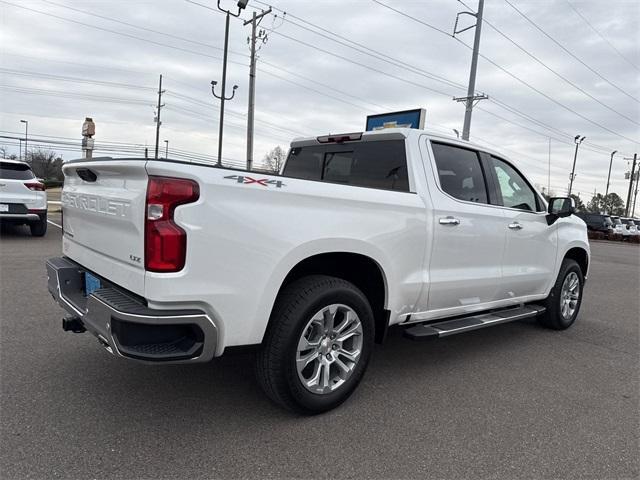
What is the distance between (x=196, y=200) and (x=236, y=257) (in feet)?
1.22

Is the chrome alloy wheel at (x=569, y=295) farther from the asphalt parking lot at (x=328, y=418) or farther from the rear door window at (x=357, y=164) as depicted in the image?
the rear door window at (x=357, y=164)

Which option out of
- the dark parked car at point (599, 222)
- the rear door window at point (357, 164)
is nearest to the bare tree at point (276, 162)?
the rear door window at point (357, 164)

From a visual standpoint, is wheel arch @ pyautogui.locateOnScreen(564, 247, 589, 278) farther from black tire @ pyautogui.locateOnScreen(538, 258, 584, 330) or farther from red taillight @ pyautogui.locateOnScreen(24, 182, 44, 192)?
red taillight @ pyautogui.locateOnScreen(24, 182, 44, 192)

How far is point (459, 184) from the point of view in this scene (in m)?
3.96

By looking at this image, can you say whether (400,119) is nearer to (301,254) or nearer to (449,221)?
(449,221)

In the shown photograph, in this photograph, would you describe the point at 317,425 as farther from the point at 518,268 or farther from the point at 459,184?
the point at 518,268

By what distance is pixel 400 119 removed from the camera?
7.70m

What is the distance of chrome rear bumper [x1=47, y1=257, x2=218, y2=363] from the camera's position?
232 centimetres

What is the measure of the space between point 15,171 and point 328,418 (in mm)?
9826

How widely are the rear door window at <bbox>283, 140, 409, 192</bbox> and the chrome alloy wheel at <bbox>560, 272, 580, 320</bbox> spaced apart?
9.50ft

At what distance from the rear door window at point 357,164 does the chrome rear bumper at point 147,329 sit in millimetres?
1756

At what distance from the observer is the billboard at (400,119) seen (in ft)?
20.3

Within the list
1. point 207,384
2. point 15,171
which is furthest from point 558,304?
point 15,171

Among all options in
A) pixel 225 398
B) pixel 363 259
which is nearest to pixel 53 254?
pixel 225 398
